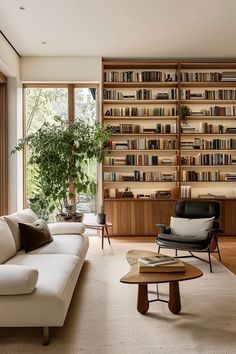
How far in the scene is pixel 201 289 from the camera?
357 cm

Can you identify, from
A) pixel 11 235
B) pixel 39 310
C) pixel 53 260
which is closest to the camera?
pixel 39 310

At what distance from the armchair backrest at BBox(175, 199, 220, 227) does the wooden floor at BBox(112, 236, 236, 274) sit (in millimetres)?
598

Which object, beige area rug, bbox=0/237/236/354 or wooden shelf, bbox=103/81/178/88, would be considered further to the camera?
wooden shelf, bbox=103/81/178/88

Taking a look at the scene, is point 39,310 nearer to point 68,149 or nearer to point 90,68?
point 68,149

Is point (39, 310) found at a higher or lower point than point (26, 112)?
lower

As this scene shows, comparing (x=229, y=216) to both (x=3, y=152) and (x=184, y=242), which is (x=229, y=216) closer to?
(x=184, y=242)

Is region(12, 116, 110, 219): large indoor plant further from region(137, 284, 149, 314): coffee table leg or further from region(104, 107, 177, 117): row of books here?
region(137, 284, 149, 314): coffee table leg

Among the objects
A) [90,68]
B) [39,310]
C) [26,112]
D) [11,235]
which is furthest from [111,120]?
[39,310]

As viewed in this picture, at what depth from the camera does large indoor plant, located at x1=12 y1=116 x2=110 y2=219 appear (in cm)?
550

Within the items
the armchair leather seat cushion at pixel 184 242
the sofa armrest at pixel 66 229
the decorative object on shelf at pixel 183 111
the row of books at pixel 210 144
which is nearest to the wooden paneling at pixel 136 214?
the row of books at pixel 210 144

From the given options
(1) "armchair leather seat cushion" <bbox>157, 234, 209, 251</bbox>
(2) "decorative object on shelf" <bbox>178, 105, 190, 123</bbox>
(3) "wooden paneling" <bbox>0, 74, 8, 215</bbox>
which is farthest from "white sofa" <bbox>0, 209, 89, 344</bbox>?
(2) "decorative object on shelf" <bbox>178, 105, 190, 123</bbox>

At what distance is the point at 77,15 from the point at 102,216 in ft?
9.57

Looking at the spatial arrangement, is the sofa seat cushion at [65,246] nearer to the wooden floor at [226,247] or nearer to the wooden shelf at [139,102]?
the wooden floor at [226,247]

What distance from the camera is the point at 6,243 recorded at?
3.22 m
